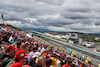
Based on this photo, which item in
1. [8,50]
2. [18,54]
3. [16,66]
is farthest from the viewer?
[8,50]

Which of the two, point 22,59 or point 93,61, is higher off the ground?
point 22,59

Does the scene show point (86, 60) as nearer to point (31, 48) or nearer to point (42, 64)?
point (31, 48)

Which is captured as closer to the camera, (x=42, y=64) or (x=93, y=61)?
(x=42, y=64)

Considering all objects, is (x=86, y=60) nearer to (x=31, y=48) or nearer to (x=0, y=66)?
(x=31, y=48)

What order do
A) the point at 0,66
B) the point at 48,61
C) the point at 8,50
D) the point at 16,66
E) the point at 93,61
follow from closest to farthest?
the point at 16,66 → the point at 0,66 → the point at 48,61 → the point at 8,50 → the point at 93,61

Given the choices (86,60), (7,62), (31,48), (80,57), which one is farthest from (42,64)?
(80,57)

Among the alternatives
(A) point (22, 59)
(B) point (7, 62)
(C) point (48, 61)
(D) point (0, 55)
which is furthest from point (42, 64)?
(D) point (0, 55)

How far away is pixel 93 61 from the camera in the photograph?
15031 millimetres

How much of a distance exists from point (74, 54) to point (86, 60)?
14.7ft

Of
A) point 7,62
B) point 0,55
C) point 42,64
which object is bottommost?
point 42,64

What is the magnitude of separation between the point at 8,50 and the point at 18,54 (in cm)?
89

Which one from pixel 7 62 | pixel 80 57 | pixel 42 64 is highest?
pixel 7 62

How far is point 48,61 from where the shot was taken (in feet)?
9.91

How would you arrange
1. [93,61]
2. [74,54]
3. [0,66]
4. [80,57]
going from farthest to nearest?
[74,54] → [80,57] → [93,61] → [0,66]
